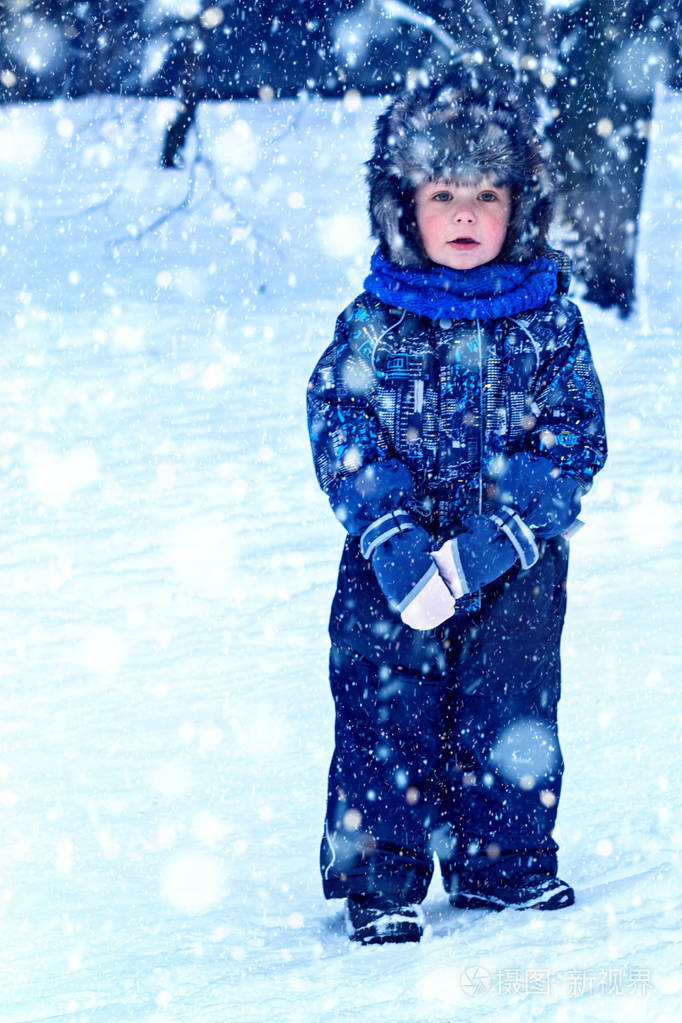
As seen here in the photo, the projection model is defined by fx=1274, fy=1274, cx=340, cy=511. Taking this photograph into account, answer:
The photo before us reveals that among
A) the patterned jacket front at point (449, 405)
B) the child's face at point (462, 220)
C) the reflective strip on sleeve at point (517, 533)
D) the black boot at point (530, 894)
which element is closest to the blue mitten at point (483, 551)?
the reflective strip on sleeve at point (517, 533)

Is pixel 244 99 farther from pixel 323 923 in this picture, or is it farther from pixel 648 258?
pixel 323 923

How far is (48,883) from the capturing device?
275 cm

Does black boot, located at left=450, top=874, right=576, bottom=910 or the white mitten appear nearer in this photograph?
the white mitten

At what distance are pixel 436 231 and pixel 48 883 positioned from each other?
1.61 meters

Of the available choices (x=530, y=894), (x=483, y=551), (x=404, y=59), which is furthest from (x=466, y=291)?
(x=404, y=59)

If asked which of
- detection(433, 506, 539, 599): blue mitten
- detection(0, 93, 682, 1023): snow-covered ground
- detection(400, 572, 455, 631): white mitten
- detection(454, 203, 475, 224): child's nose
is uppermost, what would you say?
detection(454, 203, 475, 224): child's nose

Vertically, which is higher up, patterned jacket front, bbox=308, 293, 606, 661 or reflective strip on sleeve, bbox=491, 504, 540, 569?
patterned jacket front, bbox=308, 293, 606, 661

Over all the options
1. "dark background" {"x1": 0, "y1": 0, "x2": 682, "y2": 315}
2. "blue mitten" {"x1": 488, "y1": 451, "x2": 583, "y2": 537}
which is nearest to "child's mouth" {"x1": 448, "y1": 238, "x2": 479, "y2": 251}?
"blue mitten" {"x1": 488, "y1": 451, "x2": 583, "y2": 537}

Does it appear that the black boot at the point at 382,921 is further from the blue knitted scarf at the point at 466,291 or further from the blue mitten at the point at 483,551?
the blue knitted scarf at the point at 466,291

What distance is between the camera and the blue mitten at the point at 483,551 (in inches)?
83.9

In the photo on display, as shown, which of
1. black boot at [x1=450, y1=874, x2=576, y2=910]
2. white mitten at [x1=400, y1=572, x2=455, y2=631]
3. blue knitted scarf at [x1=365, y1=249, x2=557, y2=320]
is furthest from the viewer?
black boot at [x1=450, y1=874, x2=576, y2=910]

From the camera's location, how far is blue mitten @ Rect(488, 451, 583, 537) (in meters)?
2.19

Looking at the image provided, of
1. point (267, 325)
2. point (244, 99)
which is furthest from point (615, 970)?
point (244, 99)

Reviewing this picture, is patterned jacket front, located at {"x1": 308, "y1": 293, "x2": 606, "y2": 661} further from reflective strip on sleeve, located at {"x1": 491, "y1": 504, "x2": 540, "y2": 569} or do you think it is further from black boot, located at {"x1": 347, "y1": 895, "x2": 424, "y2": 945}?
black boot, located at {"x1": 347, "y1": 895, "x2": 424, "y2": 945}
